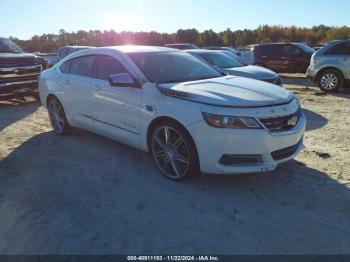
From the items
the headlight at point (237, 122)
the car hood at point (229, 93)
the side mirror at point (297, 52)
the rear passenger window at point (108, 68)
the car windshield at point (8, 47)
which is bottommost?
the headlight at point (237, 122)

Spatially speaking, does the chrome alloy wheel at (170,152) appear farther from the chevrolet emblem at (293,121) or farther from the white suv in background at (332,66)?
the white suv in background at (332,66)

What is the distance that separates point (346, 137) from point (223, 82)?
2.81 meters

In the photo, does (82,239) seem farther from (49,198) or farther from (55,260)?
(49,198)

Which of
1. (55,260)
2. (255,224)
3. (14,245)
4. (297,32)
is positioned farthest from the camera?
(297,32)

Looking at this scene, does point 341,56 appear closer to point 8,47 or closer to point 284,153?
point 284,153

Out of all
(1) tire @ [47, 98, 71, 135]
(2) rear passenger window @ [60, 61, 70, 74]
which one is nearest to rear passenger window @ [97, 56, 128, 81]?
(2) rear passenger window @ [60, 61, 70, 74]

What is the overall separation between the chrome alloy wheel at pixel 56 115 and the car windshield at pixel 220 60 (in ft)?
14.2

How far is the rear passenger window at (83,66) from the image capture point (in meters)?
6.06

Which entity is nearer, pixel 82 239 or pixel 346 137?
pixel 82 239

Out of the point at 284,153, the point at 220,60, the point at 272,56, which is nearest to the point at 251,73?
the point at 220,60

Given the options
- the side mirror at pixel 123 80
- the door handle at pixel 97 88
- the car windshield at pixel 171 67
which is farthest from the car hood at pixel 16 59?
the side mirror at pixel 123 80

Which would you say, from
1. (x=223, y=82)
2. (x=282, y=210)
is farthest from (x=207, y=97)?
(x=282, y=210)

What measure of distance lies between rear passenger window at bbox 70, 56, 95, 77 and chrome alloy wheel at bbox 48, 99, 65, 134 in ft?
2.74

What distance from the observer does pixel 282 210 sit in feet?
12.9
